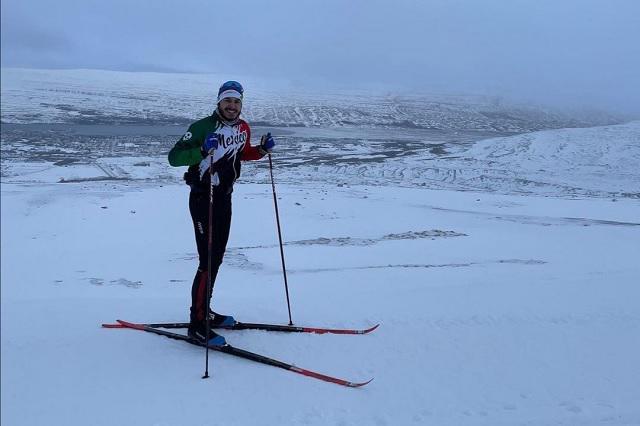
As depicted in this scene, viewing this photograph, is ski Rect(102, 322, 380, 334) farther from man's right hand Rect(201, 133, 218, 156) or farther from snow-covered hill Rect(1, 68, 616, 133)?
snow-covered hill Rect(1, 68, 616, 133)

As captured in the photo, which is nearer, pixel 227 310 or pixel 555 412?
pixel 555 412

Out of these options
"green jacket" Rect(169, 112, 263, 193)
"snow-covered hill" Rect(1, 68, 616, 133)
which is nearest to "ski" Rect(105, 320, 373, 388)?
"green jacket" Rect(169, 112, 263, 193)

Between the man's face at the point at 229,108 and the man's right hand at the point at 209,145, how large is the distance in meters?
0.28

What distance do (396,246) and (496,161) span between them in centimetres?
1037

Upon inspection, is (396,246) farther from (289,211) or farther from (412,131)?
(412,131)

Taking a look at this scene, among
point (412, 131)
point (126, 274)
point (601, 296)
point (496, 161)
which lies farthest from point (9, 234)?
point (412, 131)

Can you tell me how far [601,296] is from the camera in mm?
5438

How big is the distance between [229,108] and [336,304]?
7.46ft

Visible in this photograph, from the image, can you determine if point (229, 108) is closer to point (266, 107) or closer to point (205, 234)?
point (205, 234)

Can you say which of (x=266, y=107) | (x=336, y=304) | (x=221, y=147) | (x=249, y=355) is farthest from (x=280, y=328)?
(x=266, y=107)

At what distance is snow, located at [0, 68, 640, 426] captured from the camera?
10.7ft

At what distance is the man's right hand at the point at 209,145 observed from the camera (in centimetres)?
367

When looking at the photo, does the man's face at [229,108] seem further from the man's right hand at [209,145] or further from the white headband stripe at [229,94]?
the man's right hand at [209,145]

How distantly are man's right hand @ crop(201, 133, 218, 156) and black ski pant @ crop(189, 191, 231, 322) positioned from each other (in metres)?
0.39
